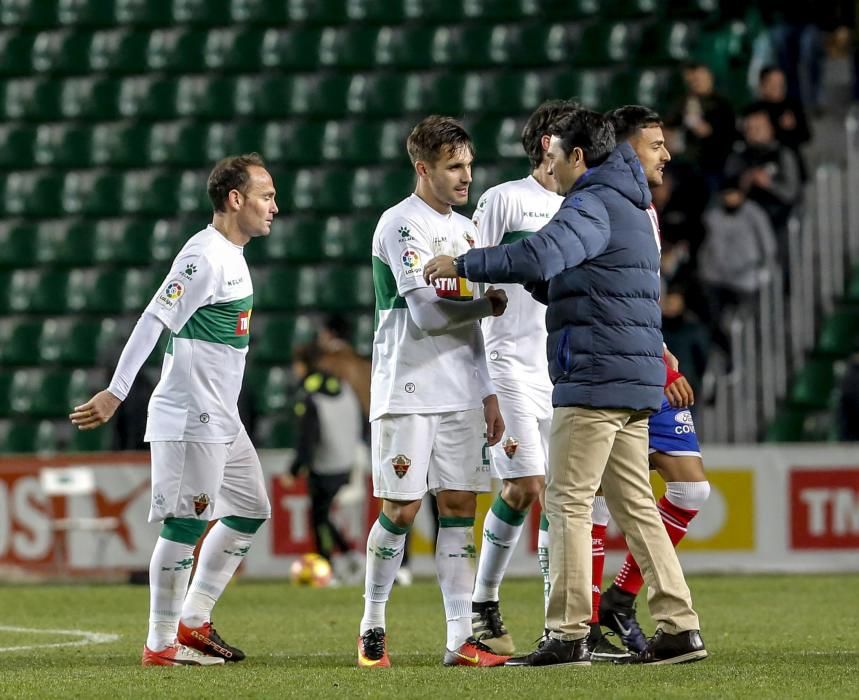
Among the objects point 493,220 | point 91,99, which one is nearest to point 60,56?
point 91,99

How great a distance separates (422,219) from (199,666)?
2036mm

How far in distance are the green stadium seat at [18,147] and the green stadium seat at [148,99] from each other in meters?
1.04

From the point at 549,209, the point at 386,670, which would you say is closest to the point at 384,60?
the point at 549,209

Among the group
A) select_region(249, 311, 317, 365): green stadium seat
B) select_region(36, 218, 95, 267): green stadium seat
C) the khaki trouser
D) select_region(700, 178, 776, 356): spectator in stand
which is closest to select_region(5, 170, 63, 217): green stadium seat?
select_region(36, 218, 95, 267): green stadium seat

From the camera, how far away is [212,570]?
758 cm

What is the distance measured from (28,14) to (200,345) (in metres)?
13.5

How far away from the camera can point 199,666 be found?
7.21m

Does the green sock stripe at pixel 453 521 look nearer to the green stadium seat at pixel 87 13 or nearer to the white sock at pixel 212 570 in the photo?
the white sock at pixel 212 570

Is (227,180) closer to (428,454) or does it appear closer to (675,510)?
(428,454)

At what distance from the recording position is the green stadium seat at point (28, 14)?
1983cm

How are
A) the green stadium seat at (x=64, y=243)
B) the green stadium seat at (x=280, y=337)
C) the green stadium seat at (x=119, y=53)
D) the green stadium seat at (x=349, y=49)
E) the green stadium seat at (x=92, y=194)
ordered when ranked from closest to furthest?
the green stadium seat at (x=280, y=337) → the green stadium seat at (x=64, y=243) → the green stadium seat at (x=92, y=194) → the green stadium seat at (x=349, y=49) → the green stadium seat at (x=119, y=53)

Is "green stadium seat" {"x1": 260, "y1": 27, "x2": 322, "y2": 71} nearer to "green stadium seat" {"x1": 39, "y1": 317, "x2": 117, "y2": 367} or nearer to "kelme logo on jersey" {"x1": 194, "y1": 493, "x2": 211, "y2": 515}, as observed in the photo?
"green stadium seat" {"x1": 39, "y1": 317, "x2": 117, "y2": 367}

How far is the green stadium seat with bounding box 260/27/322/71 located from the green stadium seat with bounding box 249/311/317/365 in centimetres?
333

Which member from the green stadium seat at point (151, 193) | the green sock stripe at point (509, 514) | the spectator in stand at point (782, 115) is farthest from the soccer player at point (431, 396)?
the green stadium seat at point (151, 193)
